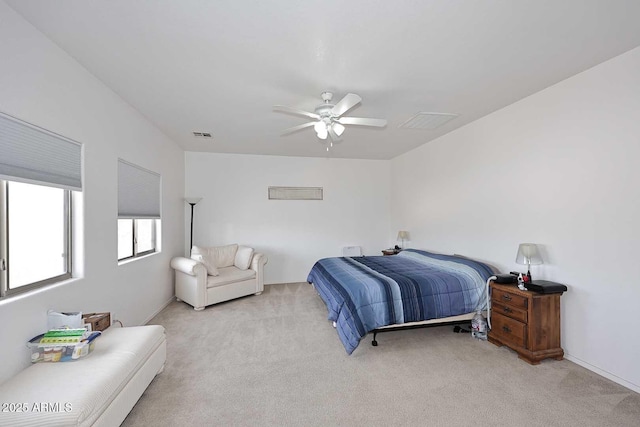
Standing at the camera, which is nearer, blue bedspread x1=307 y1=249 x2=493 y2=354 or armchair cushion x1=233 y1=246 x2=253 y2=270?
blue bedspread x1=307 y1=249 x2=493 y2=354

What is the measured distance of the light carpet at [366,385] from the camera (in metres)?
1.83

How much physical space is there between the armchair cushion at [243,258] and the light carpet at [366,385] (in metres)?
1.58

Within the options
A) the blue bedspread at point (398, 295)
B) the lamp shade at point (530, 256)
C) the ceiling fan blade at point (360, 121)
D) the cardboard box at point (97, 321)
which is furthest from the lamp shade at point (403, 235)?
the cardboard box at point (97, 321)

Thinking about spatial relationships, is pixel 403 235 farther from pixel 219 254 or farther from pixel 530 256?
pixel 219 254

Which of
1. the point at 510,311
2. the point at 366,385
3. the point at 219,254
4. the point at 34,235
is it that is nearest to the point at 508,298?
the point at 510,311

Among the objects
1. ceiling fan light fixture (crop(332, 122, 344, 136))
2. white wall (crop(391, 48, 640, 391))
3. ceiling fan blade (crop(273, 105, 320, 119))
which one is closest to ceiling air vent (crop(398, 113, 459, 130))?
white wall (crop(391, 48, 640, 391))

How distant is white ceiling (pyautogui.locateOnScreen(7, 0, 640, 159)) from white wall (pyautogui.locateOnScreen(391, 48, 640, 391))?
0.25m

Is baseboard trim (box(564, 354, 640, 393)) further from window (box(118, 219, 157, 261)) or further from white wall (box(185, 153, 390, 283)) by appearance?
window (box(118, 219, 157, 261))

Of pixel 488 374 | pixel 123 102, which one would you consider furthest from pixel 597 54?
pixel 123 102

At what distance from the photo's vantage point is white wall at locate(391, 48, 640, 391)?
215 centimetres

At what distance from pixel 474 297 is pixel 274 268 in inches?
145

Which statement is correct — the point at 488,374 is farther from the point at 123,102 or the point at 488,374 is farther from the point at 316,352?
the point at 123,102

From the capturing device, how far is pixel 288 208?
5.57 m

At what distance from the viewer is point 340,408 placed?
1916 millimetres
